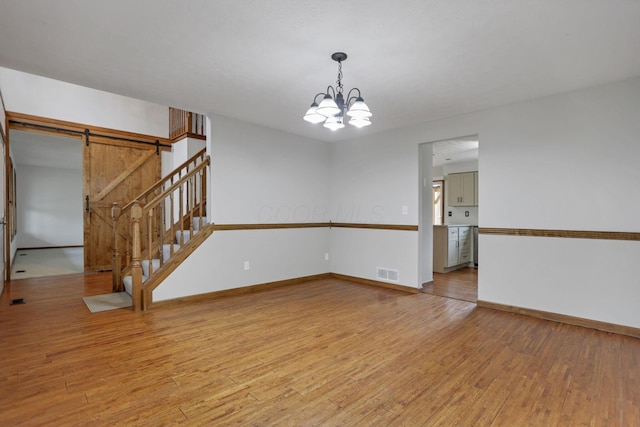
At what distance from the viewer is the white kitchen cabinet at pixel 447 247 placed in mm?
6039

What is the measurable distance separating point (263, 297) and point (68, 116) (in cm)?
476

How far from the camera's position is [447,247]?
603cm

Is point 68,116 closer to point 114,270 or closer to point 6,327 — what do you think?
point 114,270

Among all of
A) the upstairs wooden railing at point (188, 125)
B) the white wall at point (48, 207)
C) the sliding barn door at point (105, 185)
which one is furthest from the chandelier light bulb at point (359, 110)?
the white wall at point (48, 207)

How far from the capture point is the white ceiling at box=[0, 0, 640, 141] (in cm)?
203

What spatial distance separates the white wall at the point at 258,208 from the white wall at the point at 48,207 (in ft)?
28.4

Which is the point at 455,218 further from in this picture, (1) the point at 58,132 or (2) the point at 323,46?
(1) the point at 58,132

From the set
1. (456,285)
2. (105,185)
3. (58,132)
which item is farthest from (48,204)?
(456,285)

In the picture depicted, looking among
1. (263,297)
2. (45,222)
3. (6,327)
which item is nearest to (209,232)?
(263,297)

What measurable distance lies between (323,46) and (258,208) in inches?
109

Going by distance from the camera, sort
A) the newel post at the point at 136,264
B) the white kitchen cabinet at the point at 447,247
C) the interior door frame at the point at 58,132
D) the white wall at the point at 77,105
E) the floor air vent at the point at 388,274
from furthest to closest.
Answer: the white kitchen cabinet at the point at 447,247 < the white wall at the point at 77,105 < the interior door frame at the point at 58,132 < the floor air vent at the point at 388,274 < the newel post at the point at 136,264

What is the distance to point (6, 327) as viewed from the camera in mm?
3020

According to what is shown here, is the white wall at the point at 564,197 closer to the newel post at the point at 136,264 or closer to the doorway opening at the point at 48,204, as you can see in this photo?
the newel post at the point at 136,264

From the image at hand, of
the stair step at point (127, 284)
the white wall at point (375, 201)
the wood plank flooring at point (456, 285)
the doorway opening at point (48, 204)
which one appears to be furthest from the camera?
the doorway opening at point (48, 204)
